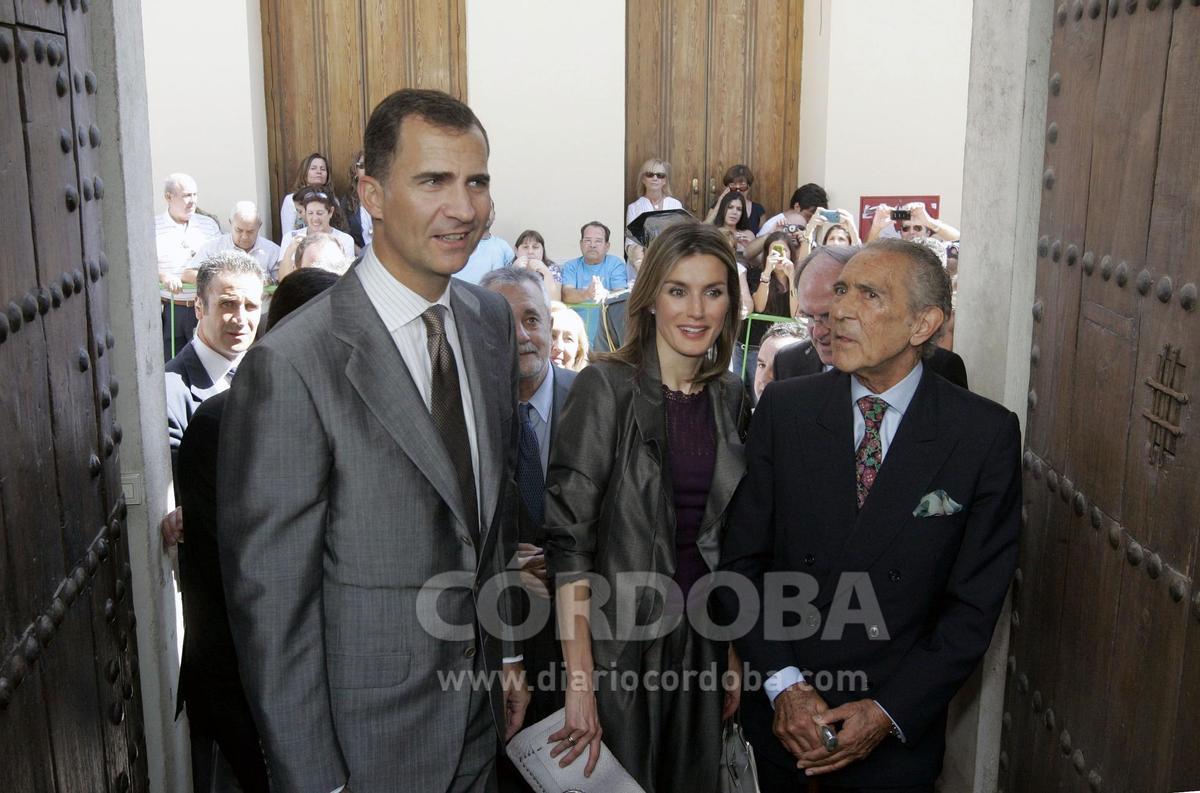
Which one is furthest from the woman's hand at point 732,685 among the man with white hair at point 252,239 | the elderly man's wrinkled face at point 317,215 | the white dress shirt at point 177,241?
the elderly man's wrinkled face at point 317,215

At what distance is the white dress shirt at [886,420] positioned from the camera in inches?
102

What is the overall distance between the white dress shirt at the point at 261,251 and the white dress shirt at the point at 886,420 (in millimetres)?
6748

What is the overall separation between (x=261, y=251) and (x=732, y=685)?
7.11 m

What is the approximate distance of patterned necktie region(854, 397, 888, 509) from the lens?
2559 millimetres

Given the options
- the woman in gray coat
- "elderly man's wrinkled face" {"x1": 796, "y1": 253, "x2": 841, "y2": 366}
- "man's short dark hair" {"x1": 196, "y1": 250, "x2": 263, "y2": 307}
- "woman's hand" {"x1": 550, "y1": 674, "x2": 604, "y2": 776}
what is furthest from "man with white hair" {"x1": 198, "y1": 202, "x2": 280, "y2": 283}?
"woman's hand" {"x1": 550, "y1": 674, "x2": 604, "y2": 776}

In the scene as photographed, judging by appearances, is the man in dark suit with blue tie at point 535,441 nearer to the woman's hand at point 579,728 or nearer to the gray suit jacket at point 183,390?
the woman's hand at point 579,728

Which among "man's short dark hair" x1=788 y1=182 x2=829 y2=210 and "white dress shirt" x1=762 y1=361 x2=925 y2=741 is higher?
"man's short dark hair" x1=788 y1=182 x2=829 y2=210

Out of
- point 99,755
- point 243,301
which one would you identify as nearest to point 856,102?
point 243,301

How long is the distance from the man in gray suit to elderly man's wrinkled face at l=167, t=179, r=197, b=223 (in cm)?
679

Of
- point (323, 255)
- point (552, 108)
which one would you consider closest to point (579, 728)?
point (323, 255)

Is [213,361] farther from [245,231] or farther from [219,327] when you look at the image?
[245,231]

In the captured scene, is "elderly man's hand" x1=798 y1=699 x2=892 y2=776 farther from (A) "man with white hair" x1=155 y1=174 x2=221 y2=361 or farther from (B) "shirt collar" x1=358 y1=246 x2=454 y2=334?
(A) "man with white hair" x1=155 y1=174 x2=221 y2=361

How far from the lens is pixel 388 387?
6.79ft

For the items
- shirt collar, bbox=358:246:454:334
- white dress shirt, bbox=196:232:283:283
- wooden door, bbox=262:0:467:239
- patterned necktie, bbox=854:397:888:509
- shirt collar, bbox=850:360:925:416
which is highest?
wooden door, bbox=262:0:467:239
